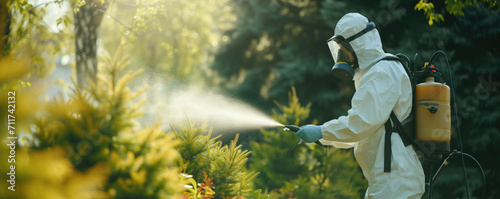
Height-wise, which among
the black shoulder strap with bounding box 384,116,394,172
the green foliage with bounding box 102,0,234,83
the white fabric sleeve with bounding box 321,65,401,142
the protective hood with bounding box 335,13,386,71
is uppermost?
the green foliage with bounding box 102,0,234,83

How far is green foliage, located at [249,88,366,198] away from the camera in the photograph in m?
6.34

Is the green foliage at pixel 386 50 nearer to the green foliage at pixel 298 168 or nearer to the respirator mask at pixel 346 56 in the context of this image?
the green foliage at pixel 298 168

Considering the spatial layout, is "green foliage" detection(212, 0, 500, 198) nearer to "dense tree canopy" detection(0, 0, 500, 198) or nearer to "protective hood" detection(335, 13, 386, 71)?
"dense tree canopy" detection(0, 0, 500, 198)

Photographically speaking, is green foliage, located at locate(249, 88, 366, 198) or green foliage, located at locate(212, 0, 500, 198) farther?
green foliage, located at locate(212, 0, 500, 198)

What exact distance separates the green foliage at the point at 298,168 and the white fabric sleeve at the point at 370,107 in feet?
10.5

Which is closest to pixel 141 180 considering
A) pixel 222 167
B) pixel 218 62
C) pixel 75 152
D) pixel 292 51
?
pixel 75 152

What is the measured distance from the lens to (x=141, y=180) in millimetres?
1669

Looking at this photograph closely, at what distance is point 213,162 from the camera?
146 inches

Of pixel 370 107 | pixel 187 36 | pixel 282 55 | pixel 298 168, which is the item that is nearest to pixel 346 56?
pixel 370 107

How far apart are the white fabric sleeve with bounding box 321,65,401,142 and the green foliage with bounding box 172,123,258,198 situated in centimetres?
95

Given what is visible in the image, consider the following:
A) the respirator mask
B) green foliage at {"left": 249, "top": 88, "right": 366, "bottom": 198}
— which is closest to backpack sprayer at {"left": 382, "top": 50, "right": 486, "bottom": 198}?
the respirator mask

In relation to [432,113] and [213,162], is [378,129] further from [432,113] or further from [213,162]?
[213,162]

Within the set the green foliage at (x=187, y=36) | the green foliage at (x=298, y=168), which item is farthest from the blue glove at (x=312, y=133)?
the green foliage at (x=187, y=36)

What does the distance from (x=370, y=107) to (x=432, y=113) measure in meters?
0.55
